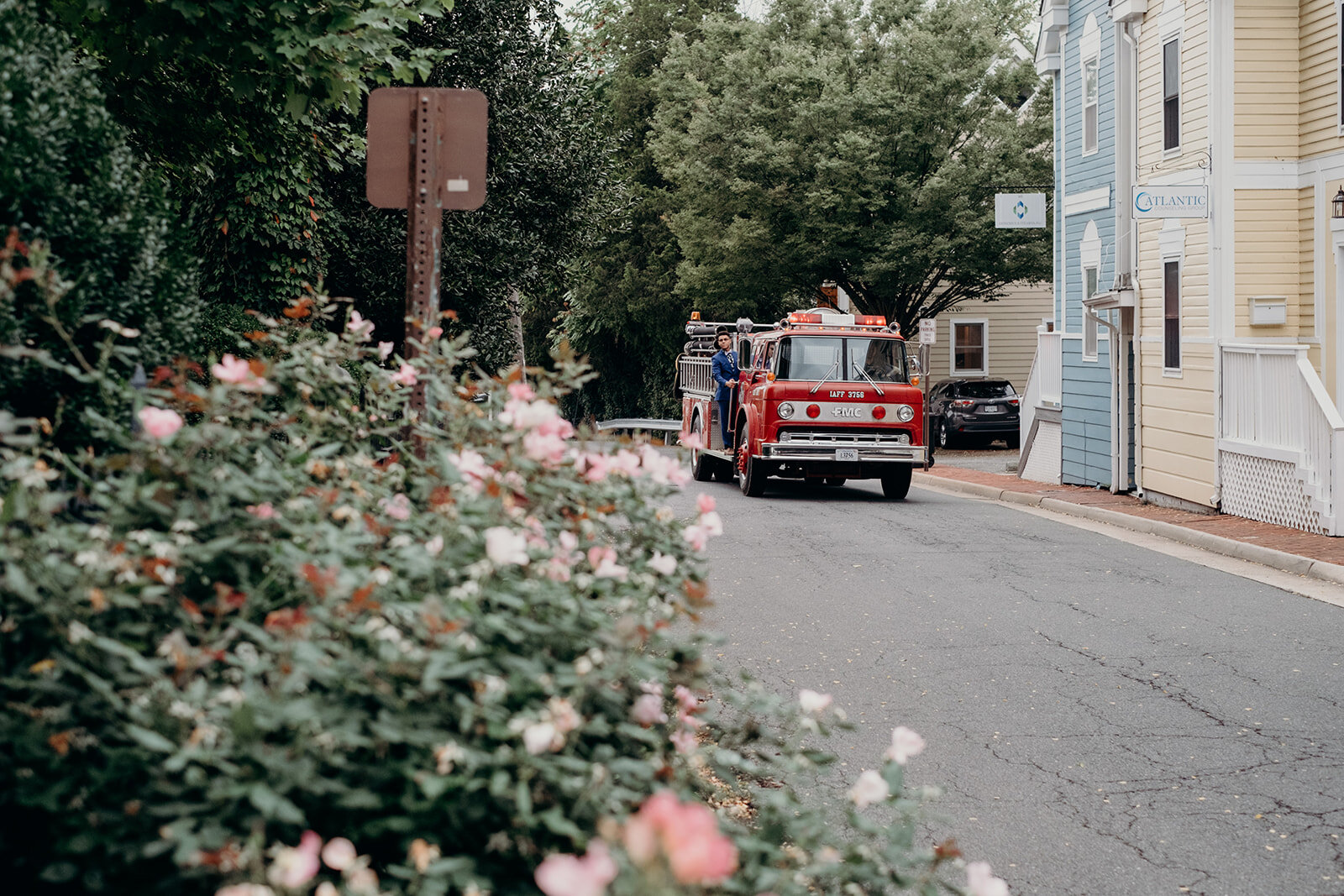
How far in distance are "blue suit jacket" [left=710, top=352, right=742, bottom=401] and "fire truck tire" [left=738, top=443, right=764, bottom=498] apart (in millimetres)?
1203

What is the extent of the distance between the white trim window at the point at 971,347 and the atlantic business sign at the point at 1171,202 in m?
24.0

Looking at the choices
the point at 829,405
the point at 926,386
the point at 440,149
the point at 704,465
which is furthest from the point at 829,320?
the point at 440,149

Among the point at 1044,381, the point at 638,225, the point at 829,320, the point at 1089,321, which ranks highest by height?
the point at 638,225

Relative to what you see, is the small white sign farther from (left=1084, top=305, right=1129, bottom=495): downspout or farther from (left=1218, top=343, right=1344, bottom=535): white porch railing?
(left=1218, top=343, right=1344, bottom=535): white porch railing

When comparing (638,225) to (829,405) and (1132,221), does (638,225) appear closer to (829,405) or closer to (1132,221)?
(1132,221)

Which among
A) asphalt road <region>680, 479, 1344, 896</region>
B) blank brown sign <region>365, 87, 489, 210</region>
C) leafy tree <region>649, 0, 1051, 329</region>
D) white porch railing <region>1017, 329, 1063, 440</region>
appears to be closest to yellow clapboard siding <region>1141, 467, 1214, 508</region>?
asphalt road <region>680, 479, 1344, 896</region>

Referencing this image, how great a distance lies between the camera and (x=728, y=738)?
3.69m

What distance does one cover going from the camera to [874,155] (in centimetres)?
3156

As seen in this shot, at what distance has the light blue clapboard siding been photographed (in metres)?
21.3

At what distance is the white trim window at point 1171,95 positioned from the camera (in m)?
18.7

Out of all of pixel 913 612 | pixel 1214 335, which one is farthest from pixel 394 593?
pixel 1214 335

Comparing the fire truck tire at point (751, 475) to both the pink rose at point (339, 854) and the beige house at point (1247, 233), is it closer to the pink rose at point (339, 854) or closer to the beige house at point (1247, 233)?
the beige house at point (1247, 233)

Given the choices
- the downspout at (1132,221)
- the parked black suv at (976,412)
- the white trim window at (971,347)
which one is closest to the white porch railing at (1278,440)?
the downspout at (1132,221)

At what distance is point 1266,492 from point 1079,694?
348 inches
